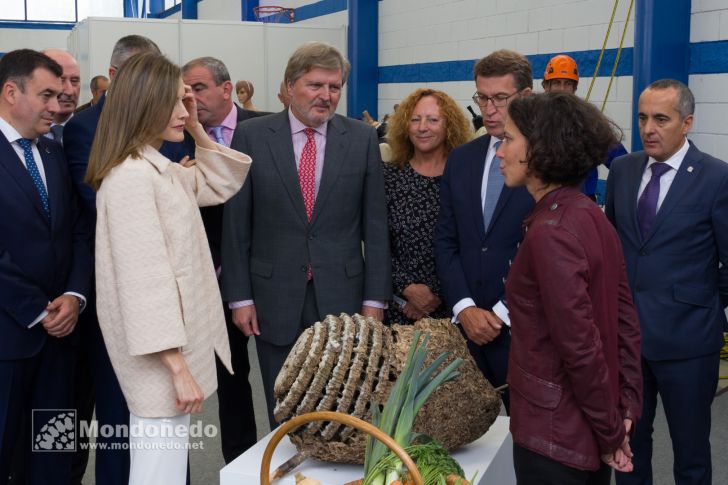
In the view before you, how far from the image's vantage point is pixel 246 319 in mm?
2887

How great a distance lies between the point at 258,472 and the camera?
2203 millimetres

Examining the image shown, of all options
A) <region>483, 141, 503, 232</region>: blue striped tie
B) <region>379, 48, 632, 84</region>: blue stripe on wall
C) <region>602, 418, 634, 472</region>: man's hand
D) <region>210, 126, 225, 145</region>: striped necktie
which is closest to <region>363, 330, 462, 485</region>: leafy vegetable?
<region>602, 418, 634, 472</region>: man's hand

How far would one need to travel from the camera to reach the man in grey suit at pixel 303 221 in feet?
9.34

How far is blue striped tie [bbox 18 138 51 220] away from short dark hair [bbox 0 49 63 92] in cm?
16

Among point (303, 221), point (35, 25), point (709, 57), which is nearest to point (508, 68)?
point (303, 221)

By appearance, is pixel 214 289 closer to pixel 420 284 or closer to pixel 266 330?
pixel 266 330

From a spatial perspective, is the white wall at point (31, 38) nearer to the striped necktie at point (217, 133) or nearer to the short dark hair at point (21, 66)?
the striped necktie at point (217, 133)

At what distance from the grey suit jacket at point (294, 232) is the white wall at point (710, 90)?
2937mm

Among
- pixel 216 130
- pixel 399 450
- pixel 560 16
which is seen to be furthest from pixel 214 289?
pixel 560 16

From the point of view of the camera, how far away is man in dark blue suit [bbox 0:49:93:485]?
8.36ft

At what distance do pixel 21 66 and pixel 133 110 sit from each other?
0.68m

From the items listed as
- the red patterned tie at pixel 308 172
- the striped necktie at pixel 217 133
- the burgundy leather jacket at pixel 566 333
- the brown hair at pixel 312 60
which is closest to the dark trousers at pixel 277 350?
the red patterned tie at pixel 308 172

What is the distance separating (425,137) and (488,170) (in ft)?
0.98

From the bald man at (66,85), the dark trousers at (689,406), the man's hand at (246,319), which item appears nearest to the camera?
the dark trousers at (689,406)
